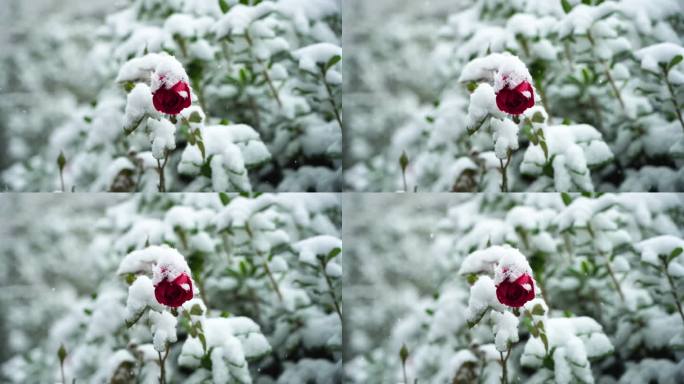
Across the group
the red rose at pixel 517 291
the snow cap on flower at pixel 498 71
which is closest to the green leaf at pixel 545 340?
the red rose at pixel 517 291

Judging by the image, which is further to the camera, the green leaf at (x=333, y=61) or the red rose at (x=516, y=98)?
the green leaf at (x=333, y=61)

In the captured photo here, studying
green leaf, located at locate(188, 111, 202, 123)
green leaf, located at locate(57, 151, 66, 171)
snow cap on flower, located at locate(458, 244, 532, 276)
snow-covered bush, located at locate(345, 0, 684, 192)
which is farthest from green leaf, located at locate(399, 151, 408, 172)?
green leaf, located at locate(57, 151, 66, 171)

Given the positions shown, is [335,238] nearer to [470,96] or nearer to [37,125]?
[470,96]

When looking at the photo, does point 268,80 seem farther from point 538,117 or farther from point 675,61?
point 675,61

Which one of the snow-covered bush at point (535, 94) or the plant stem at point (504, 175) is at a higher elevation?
the snow-covered bush at point (535, 94)

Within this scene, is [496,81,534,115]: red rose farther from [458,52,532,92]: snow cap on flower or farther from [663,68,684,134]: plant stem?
[663,68,684,134]: plant stem

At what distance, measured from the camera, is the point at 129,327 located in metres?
2.07

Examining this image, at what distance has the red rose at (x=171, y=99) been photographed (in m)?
1.99

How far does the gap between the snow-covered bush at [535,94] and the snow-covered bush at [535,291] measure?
7 cm

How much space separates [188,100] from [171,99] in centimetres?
5

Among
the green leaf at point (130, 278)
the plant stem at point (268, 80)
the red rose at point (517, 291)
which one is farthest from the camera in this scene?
the plant stem at point (268, 80)

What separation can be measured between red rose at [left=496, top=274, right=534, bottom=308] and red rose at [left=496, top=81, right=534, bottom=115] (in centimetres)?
40

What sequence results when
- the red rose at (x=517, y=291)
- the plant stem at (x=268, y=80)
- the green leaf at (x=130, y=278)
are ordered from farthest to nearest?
the plant stem at (x=268, y=80) → the green leaf at (x=130, y=278) → the red rose at (x=517, y=291)

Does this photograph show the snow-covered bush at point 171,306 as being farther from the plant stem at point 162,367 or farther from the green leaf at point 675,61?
the green leaf at point 675,61
